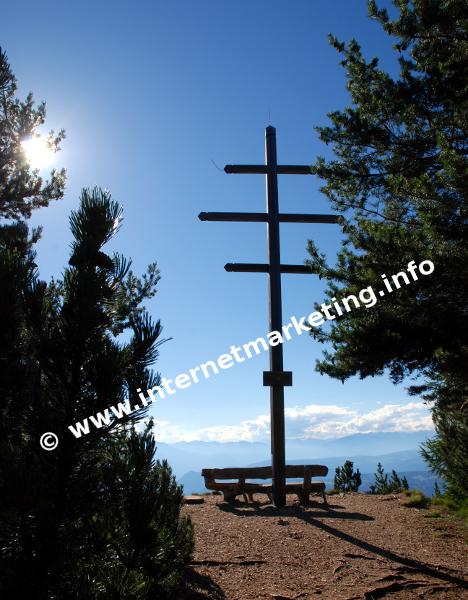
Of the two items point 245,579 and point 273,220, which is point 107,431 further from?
point 273,220

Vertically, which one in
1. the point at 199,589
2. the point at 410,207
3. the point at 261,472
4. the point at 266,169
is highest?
the point at 266,169

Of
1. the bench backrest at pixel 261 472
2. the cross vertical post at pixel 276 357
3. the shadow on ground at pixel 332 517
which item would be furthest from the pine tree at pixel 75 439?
the bench backrest at pixel 261 472

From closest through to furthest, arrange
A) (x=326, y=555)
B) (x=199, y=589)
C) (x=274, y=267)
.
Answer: (x=199, y=589)
(x=326, y=555)
(x=274, y=267)

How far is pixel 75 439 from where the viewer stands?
274cm

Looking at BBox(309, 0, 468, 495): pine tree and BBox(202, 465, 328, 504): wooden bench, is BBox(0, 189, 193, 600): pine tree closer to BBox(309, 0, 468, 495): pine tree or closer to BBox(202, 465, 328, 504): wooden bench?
BBox(309, 0, 468, 495): pine tree

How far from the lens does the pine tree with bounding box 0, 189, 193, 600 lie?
2537 mm

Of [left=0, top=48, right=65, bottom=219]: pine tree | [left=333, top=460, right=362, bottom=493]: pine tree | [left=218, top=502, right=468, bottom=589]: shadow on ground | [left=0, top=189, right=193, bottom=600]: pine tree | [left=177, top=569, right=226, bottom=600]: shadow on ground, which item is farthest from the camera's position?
[left=333, top=460, right=362, bottom=493]: pine tree

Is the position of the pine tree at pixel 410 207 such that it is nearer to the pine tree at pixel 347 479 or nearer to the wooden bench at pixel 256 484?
the wooden bench at pixel 256 484

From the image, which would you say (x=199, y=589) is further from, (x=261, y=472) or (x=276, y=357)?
(x=261, y=472)

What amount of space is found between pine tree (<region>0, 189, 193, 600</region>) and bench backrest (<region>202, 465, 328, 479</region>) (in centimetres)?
754

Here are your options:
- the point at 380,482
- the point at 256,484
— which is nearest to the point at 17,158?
the point at 256,484

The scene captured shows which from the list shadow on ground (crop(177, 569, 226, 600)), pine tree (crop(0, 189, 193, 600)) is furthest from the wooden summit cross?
pine tree (crop(0, 189, 193, 600))

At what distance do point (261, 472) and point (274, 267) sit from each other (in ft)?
14.2

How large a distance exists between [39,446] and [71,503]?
358mm
